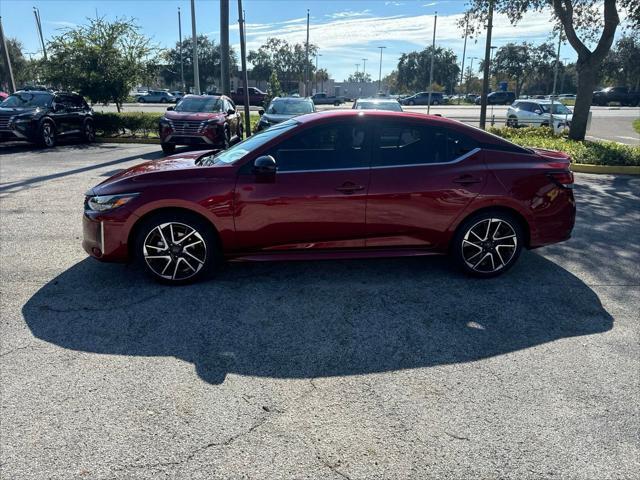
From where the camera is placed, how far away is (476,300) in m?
4.31

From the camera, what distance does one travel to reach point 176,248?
4406 millimetres

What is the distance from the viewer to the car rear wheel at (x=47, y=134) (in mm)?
14328

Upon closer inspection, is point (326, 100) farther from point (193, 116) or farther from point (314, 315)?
point (314, 315)

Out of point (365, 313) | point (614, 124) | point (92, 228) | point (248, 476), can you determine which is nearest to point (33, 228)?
point (92, 228)

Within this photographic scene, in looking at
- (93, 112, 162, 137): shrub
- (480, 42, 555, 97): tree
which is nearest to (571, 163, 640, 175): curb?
(93, 112, 162, 137): shrub

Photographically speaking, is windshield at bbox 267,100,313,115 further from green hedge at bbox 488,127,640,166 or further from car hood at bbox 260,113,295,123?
green hedge at bbox 488,127,640,166

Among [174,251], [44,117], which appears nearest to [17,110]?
[44,117]

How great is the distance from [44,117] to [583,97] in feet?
53.1

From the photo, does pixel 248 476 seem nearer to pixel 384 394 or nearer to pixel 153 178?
Result: pixel 384 394

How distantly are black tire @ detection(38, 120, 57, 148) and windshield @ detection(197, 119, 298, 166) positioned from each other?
11758mm

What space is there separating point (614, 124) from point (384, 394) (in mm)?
30931

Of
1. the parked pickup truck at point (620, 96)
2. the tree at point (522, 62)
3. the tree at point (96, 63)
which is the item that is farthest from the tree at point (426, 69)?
the tree at point (96, 63)

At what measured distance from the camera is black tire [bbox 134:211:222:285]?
4352mm

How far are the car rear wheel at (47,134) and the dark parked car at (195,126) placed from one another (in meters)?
3.74
